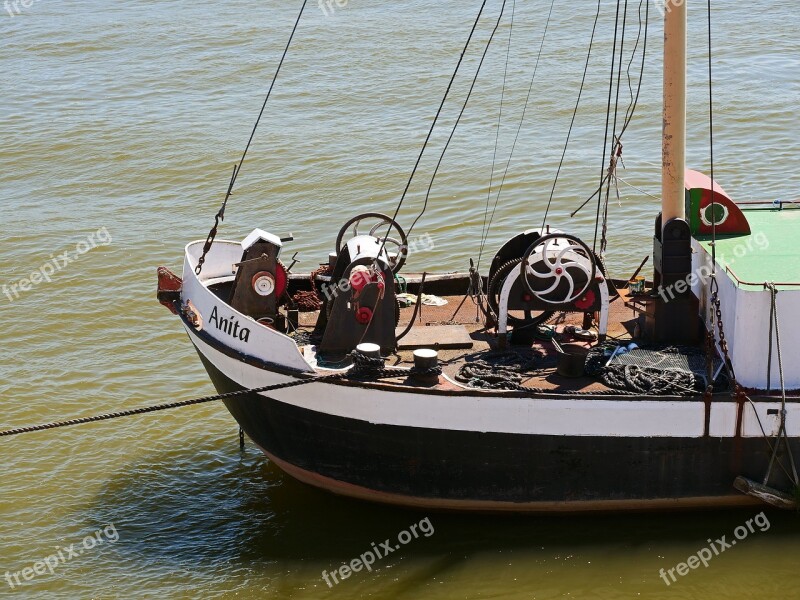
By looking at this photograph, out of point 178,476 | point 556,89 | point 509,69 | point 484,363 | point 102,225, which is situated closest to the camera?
point 484,363

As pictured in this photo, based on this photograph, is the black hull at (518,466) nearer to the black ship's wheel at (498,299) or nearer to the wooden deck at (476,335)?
the wooden deck at (476,335)

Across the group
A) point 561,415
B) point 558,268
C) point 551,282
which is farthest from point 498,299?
point 561,415

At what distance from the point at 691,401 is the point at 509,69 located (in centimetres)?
1599

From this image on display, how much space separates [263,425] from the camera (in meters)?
10.1

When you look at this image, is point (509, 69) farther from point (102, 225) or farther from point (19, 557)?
point (19, 557)

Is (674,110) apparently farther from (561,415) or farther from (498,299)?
(561,415)

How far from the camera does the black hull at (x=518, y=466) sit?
9.33 m

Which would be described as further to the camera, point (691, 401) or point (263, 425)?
point (263, 425)

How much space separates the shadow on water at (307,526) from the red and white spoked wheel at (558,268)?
1.99 metres

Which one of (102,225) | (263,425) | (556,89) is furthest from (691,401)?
(556,89)

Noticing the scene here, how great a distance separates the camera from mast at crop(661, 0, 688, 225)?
9.79 meters

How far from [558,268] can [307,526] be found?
3294mm

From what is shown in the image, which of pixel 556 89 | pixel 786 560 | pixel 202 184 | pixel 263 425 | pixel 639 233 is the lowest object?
pixel 786 560

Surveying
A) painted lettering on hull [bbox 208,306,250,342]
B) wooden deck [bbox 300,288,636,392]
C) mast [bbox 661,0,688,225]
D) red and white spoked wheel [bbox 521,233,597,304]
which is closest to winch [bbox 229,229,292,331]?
wooden deck [bbox 300,288,636,392]
